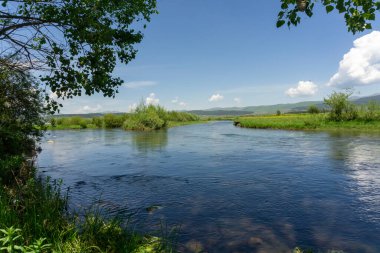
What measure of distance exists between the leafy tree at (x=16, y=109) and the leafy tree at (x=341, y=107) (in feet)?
171

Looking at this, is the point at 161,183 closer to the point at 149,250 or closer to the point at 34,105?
the point at 34,105

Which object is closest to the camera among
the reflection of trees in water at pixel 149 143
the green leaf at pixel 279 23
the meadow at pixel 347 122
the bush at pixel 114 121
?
the green leaf at pixel 279 23

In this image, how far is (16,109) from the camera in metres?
16.2

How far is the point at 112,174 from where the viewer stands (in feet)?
64.9

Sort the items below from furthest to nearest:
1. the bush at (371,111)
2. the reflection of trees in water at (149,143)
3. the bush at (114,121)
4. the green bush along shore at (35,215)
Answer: the bush at (114,121), the bush at (371,111), the reflection of trees in water at (149,143), the green bush along shore at (35,215)

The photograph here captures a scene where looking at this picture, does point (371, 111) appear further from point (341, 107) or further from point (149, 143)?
point (149, 143)

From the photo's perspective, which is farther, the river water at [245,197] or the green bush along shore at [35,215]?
the river water at [245,197]

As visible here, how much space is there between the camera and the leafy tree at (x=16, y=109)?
14.9 m

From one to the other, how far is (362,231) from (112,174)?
1418 cm

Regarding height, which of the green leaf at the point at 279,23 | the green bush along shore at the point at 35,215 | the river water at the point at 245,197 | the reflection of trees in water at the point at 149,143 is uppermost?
the green leaf at the point at 279,23

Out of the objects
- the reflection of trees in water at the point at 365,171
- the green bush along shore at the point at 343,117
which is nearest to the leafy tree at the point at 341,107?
the green bush along shore at the point at 343,117

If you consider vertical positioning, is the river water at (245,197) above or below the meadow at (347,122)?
below

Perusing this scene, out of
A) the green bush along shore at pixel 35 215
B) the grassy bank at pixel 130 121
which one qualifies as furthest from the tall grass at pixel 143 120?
the green bush along shore at pixel 35 215

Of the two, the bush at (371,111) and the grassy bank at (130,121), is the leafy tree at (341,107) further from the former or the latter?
the grassy bank at (130,121)
